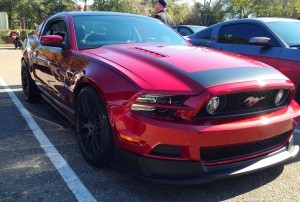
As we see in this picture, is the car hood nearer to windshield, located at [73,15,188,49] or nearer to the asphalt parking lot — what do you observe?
windshield, located at [73,15,188,49]

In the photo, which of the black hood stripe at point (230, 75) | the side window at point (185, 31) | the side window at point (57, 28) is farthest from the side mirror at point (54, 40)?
the side window at point (185, 31)

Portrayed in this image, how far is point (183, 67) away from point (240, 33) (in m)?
3.58

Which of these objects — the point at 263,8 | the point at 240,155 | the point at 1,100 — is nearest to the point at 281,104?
the point at 240,155

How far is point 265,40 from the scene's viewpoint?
16.8 feet

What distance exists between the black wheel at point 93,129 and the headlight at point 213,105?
0.84m

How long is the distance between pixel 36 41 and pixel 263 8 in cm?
3337

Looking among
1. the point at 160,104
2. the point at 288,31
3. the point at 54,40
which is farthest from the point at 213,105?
the point at 288,31

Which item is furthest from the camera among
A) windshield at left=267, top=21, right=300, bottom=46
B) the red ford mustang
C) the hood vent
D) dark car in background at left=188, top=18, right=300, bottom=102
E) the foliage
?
the foliage

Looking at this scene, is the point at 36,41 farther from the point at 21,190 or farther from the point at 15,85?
the point at 21,190

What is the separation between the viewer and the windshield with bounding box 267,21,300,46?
17.4ft

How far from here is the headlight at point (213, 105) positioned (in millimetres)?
2611

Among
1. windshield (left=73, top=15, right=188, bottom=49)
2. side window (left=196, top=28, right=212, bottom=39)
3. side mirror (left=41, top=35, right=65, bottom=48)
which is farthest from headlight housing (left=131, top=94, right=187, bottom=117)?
side window (left=196, top=28, right=212, bottom=39)

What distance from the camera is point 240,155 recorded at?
2762mm

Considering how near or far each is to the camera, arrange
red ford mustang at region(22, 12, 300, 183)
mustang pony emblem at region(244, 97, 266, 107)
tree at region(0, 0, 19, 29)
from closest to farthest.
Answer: red ford mustang at region(22, 12, 300, 183) → mustang pony emblem at region(244, 97, 266, 107) → tree at region(0, 0, 19, 29)
